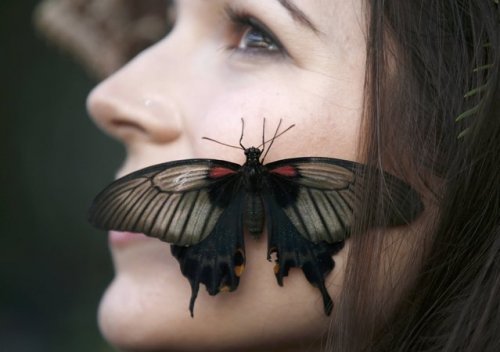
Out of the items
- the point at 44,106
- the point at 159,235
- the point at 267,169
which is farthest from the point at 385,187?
the point at 44,106

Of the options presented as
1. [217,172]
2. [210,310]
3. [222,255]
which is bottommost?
[210,310]

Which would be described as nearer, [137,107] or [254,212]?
[254,212]

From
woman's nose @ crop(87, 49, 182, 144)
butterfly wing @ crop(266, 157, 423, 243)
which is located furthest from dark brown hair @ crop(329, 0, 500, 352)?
woman's nose @ crop(87, 49, 182, 144)

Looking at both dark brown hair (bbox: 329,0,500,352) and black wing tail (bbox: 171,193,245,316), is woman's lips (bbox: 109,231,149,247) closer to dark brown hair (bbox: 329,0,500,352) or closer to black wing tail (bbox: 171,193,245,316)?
black wing tail (bbox: 171,193,245,316)

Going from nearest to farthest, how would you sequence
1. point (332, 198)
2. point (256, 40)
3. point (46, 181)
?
1. point (332, 198)
2. point (256, 40)
3. point (46, 181)

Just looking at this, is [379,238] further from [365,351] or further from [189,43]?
[189,43]

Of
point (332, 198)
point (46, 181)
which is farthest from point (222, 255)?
point (46, 181)

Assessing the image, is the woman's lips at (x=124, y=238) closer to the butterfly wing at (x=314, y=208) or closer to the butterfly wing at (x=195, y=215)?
the butterfly wing at (x=195, y=215)

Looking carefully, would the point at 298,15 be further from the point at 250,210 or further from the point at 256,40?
the point at 250,210

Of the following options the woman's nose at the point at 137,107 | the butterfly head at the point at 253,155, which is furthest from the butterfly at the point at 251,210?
the woman's nose at the point at 137,107
